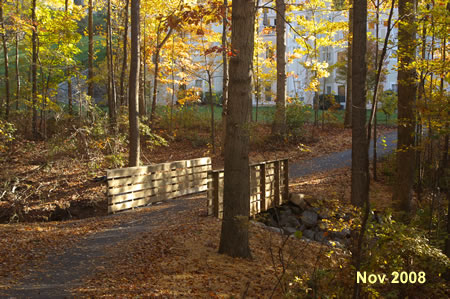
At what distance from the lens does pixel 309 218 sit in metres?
11.7

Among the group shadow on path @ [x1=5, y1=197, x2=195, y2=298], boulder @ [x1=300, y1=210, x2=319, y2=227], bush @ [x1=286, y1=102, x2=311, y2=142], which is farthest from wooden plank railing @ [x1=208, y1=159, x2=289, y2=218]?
bush @ [x1=286, y1=102, x2=311, y2=142]

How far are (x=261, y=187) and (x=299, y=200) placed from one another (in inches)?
59.8

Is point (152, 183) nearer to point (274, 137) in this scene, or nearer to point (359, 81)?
point (359, 81)

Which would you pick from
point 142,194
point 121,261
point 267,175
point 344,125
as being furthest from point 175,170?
point 344,125

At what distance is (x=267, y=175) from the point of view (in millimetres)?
11562

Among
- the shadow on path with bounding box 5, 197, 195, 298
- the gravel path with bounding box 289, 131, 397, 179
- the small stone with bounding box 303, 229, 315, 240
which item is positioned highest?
the gravel path with bounding box 289, 131, 397, 179

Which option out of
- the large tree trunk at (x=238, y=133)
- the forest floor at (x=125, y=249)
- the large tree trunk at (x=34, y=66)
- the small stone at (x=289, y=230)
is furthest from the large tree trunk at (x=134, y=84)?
the large tree trunk at (x=238, y=133)

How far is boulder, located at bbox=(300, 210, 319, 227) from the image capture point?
1156cm

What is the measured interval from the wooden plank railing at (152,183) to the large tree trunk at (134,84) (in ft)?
6.20

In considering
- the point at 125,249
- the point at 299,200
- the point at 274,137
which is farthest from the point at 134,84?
the point at 274,137

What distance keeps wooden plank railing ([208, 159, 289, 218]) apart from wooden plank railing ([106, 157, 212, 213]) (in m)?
1.29

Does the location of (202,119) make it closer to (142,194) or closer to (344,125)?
Result: (344,125)

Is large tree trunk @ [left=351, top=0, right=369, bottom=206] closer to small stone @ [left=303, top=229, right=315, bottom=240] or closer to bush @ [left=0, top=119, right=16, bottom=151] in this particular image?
small stone @ [left=303, top=229, right=315, bottom=240]
